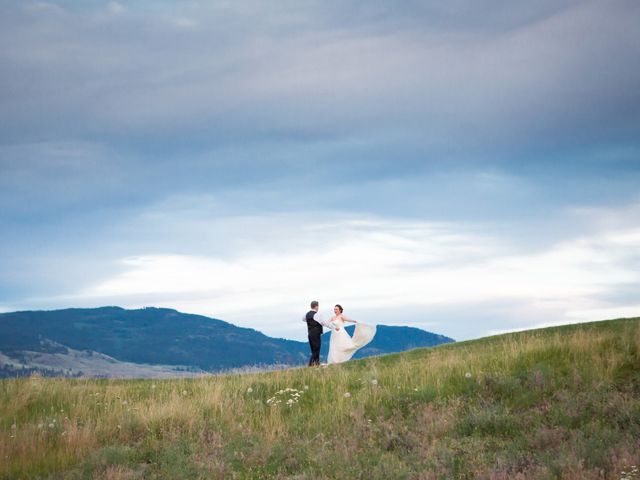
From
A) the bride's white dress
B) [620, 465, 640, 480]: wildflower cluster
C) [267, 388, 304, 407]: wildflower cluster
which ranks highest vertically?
the bride's white dress

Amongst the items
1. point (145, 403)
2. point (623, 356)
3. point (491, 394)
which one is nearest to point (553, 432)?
point (491, 394)

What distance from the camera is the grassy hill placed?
42.8 feet

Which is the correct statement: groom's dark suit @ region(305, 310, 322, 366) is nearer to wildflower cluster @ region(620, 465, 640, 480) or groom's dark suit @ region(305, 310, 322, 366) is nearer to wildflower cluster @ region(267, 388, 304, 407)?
wildflower cluster @ region(267, 388, 304, 407)

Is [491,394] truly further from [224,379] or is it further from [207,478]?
[224,379]

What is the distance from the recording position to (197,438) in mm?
15812

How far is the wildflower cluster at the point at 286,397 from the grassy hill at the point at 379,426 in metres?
0.07

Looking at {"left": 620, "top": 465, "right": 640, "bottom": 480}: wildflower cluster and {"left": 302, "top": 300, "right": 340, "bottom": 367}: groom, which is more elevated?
{"left": 302, "top": 300, "right": 340, "bottom": 367}: groom

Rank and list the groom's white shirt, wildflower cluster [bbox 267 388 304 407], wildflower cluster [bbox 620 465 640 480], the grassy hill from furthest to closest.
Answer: the groom's white shirt < wildflower cluster [bbox 267 388 304 407] < the grassy hill < wildflower cluster [bbox 620 465 640 480]

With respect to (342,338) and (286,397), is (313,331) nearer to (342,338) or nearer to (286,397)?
(342,338)

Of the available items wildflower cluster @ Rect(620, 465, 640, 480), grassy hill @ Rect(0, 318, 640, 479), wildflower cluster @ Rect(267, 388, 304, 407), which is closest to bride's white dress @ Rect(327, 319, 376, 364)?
grassy hill @ Rect(0, 318, 640, 479)

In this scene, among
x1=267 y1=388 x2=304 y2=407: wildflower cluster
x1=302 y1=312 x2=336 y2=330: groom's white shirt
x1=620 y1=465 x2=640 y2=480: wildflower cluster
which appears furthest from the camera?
x1=302 y1=312 x2=336 y2=330: groom's white shirt

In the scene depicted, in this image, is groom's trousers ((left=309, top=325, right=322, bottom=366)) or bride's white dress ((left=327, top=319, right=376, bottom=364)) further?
bride's white dress ((left=327, top=319, right=376, bottom=364))

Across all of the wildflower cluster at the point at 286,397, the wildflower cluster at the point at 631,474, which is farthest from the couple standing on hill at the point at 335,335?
the wildflower cluster at the point at 631,474

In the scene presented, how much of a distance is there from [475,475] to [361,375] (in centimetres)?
934
